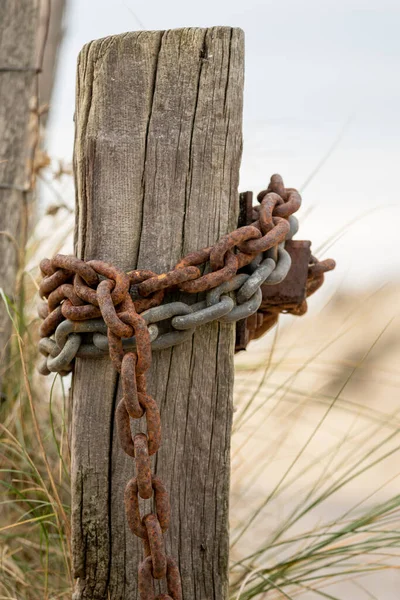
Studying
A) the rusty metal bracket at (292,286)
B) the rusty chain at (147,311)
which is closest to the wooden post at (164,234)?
the rusty chain at (147,311)

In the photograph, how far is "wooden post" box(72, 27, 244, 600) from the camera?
6.10ft

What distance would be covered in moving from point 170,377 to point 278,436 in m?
1.77

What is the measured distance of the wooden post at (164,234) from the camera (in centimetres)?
186

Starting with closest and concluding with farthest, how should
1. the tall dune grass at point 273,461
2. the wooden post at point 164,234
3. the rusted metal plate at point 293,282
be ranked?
the wooden post at point 164,234 → the rusted metal plate at point 293,282 → the tall dune grass at point 273,461

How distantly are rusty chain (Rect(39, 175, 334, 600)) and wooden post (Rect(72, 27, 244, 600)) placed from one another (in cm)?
9

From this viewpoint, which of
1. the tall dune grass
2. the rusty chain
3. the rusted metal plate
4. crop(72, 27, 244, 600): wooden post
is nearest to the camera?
the rusty chain

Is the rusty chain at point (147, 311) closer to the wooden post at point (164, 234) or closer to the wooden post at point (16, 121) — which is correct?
the wooden post at point (164, 234)

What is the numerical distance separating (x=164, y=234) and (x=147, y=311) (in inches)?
9.7

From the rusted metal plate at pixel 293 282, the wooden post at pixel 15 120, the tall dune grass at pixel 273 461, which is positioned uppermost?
the wooden post at pixel 15 120

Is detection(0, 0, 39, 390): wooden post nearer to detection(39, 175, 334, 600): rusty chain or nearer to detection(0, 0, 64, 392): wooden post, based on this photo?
detection(0, 0, 64, 392): wooden post

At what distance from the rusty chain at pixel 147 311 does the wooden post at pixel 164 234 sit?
95 millimetres

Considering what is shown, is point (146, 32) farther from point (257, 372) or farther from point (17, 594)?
point (17, 594)

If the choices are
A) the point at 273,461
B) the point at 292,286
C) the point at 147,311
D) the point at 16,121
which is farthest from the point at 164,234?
the point at 16,121

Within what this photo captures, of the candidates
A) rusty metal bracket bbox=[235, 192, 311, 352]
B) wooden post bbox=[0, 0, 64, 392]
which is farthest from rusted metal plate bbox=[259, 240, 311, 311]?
wooden post bbox=[0, 0, 64, 392]
